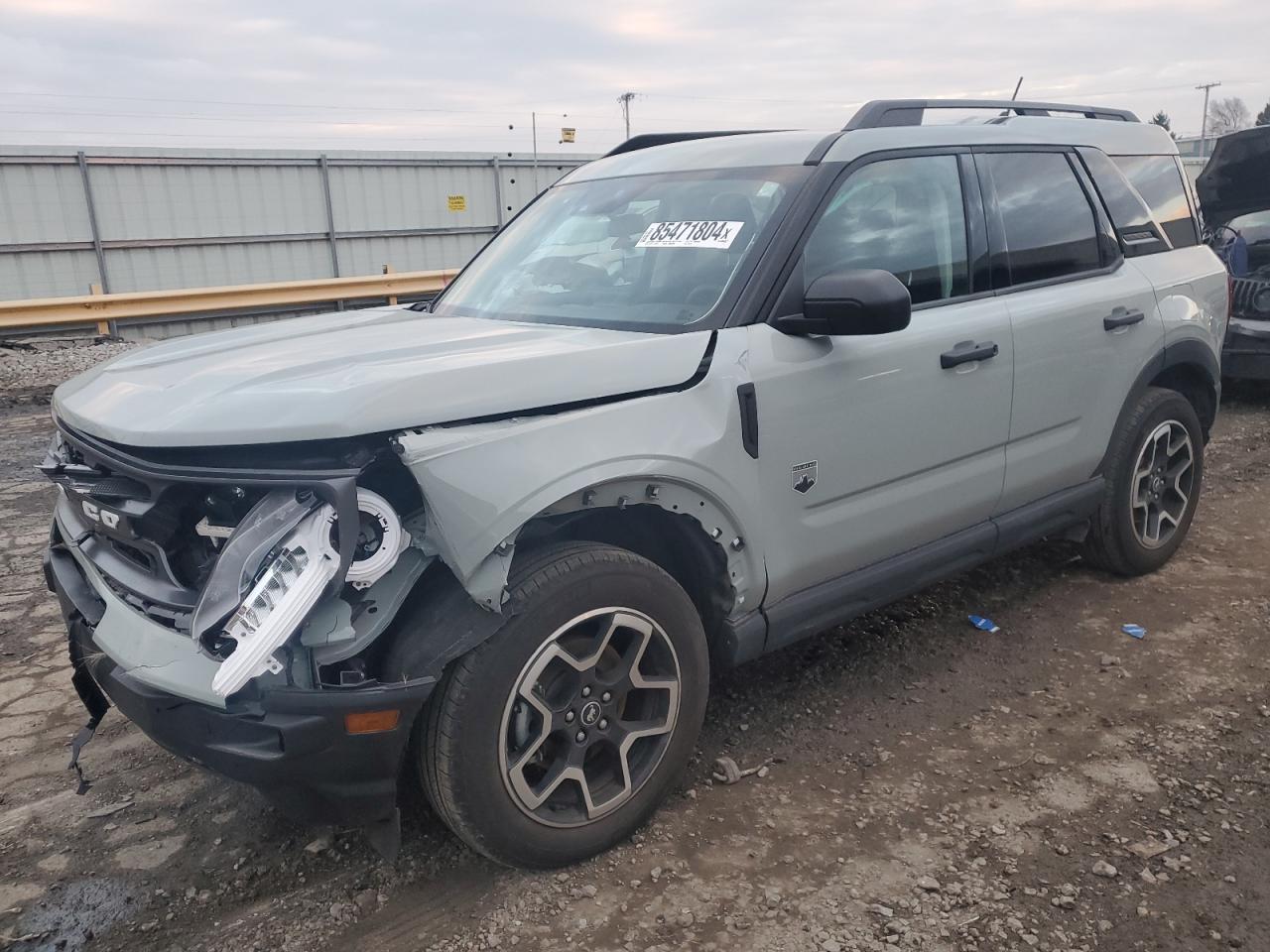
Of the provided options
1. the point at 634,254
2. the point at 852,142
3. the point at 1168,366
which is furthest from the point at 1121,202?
the point at 634,254

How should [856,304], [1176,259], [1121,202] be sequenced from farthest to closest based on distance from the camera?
[1176,259], [1121,202], [856,304]

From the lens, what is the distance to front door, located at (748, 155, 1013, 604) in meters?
2.90

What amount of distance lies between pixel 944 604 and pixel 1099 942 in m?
2.15

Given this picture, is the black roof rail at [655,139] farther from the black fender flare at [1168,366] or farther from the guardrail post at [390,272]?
the guardrail post at [390,272]

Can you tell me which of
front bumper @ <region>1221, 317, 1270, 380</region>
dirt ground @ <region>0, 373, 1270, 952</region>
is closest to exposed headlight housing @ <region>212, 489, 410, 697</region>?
dirt ground @ <region>0, 373, 1270, 952</region>

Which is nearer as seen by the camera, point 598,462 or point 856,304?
point 598,462

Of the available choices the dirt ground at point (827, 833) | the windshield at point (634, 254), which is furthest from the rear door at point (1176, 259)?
the windshield at point (634, 254)

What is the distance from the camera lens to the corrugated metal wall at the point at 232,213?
42.1ft

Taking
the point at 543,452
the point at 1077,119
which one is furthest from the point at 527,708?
the point at 1077,119

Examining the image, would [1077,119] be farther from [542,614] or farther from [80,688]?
[80,688]

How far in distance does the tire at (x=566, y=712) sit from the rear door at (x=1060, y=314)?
5.76ft

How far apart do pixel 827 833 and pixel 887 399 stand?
4.43 ft

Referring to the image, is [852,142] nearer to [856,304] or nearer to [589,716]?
[856,304]

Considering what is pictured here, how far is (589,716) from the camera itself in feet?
8.41
